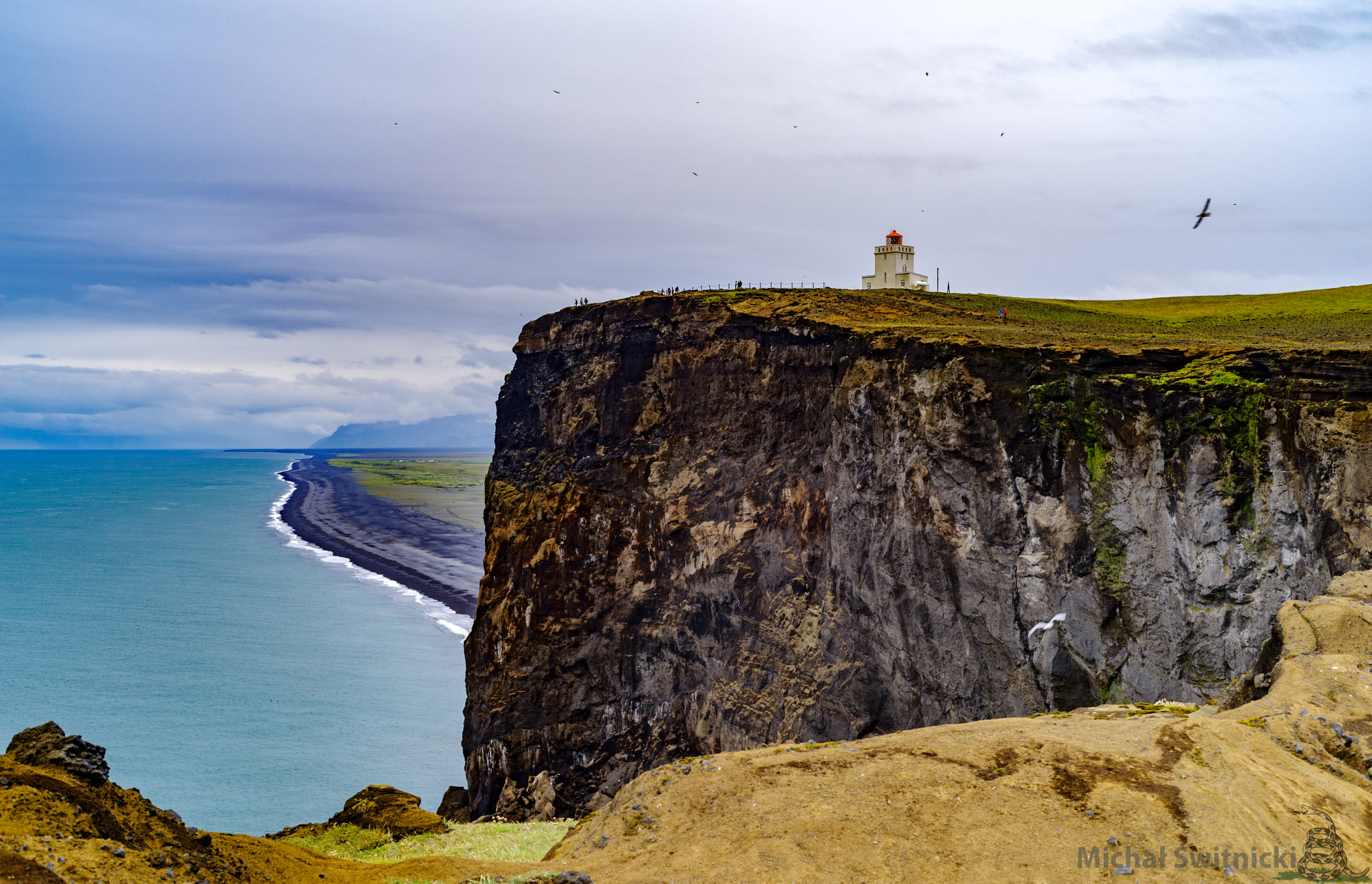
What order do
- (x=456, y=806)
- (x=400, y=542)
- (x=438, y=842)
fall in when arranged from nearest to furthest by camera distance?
(x=438, y=842) < (x=456, y=806) < (x=400, y=542)

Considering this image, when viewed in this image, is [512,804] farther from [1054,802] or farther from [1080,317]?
[1080,317]

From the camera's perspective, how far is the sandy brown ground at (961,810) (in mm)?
10203

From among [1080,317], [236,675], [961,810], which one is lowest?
[236,675]

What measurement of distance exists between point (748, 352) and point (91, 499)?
192 m

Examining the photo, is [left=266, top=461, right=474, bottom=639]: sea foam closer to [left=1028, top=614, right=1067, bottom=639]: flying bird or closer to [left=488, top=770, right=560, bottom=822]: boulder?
[left=488, top=770, right=560, bottom=822]: boulder

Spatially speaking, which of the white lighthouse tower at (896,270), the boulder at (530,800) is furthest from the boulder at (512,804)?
the white lighthouse tower at (896,270)

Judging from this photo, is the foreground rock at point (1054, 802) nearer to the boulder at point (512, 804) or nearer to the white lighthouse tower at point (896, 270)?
the boulder at point (512, 804)

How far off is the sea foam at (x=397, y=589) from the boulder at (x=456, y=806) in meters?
11.6

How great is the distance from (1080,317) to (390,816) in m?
42.1

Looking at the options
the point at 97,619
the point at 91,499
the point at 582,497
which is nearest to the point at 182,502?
the point at 91,499

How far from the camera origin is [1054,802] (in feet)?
38.0

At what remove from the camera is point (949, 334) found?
29812 millimetres

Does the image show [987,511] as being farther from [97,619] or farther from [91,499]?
[91,499]

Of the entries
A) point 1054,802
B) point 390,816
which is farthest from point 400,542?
point 1054,802
